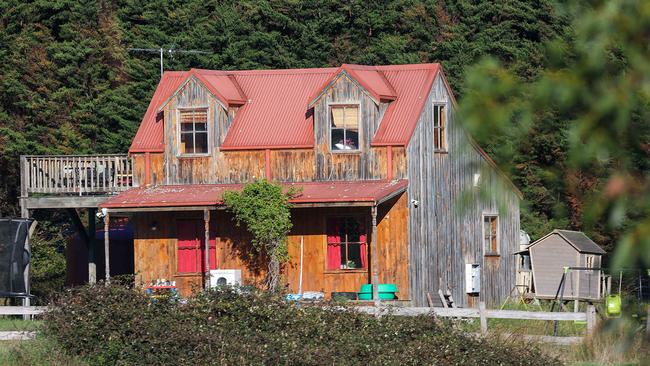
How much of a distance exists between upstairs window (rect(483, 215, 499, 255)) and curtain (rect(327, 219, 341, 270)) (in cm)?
504

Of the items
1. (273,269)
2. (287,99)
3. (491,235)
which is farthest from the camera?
(491,235)

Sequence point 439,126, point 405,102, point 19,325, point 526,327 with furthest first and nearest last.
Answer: point 439,126 < point 405,102 < point 19,325 < point 526,327

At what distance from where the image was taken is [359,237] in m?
28.6

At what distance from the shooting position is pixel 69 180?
30281mm

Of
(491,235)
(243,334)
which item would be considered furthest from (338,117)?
(243,334)

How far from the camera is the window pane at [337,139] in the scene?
28.7 metres

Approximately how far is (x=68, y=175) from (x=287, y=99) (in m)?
5.71

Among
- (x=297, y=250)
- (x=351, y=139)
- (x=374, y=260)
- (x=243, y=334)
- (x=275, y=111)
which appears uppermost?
(x=275, y=111)

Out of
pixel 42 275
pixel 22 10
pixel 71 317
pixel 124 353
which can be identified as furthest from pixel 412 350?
pixel 22 10

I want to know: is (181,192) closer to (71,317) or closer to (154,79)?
(71,317)

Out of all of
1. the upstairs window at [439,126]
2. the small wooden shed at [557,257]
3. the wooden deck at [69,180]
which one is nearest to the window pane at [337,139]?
the upstairs window at [439,126]

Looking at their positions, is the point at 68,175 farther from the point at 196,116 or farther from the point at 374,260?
the point at 374,260

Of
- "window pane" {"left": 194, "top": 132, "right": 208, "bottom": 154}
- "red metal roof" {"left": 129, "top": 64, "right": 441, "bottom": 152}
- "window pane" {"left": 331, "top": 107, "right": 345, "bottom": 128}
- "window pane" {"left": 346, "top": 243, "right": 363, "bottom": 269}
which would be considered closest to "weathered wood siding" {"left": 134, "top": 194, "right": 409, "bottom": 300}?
"window pane" {"left": 346, "top": 243, "right": 363, "bottom": 269}

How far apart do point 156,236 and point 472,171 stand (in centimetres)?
2653
